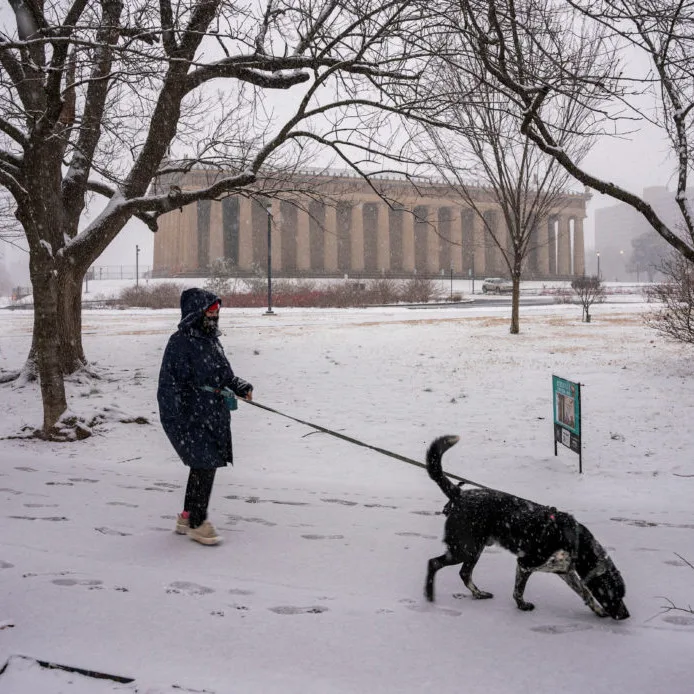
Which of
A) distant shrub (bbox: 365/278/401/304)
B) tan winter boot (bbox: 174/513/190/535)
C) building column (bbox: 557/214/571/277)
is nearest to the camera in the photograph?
tan winter boot (bbox: 174/513/190/535)

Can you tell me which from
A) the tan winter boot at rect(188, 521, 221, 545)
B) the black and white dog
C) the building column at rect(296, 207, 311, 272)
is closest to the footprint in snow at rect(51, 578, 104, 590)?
the tan winter boot at rect(188, 521, 221, 545)

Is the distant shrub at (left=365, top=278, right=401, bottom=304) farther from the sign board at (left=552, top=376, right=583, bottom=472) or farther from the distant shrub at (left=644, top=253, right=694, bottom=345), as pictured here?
the sign board at (left=552, top=376, right=583, bottom=472)

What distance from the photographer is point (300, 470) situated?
675 cm

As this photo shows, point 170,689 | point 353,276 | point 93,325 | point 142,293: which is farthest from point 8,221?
point 353,276

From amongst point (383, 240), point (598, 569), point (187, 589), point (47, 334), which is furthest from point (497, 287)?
point (187, 589)

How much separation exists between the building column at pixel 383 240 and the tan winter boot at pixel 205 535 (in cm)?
7181

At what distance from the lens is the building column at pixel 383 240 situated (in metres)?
75.8

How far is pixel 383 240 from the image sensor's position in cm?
7581

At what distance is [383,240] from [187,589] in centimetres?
7384

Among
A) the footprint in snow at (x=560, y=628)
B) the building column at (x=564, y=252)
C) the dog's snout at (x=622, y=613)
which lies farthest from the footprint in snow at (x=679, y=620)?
the building column at (x=564, y=252)

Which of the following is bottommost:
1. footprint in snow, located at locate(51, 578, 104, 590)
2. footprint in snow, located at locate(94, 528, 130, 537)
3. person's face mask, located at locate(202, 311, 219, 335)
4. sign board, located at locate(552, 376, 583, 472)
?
footprint in snow, located at locate(94, 528, 130, 537)

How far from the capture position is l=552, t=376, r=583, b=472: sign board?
622 centimetres

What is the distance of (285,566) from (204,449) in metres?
0.93

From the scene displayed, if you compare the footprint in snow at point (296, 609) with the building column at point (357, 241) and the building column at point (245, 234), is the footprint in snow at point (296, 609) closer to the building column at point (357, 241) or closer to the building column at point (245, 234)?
the building column at point (245, 234)
